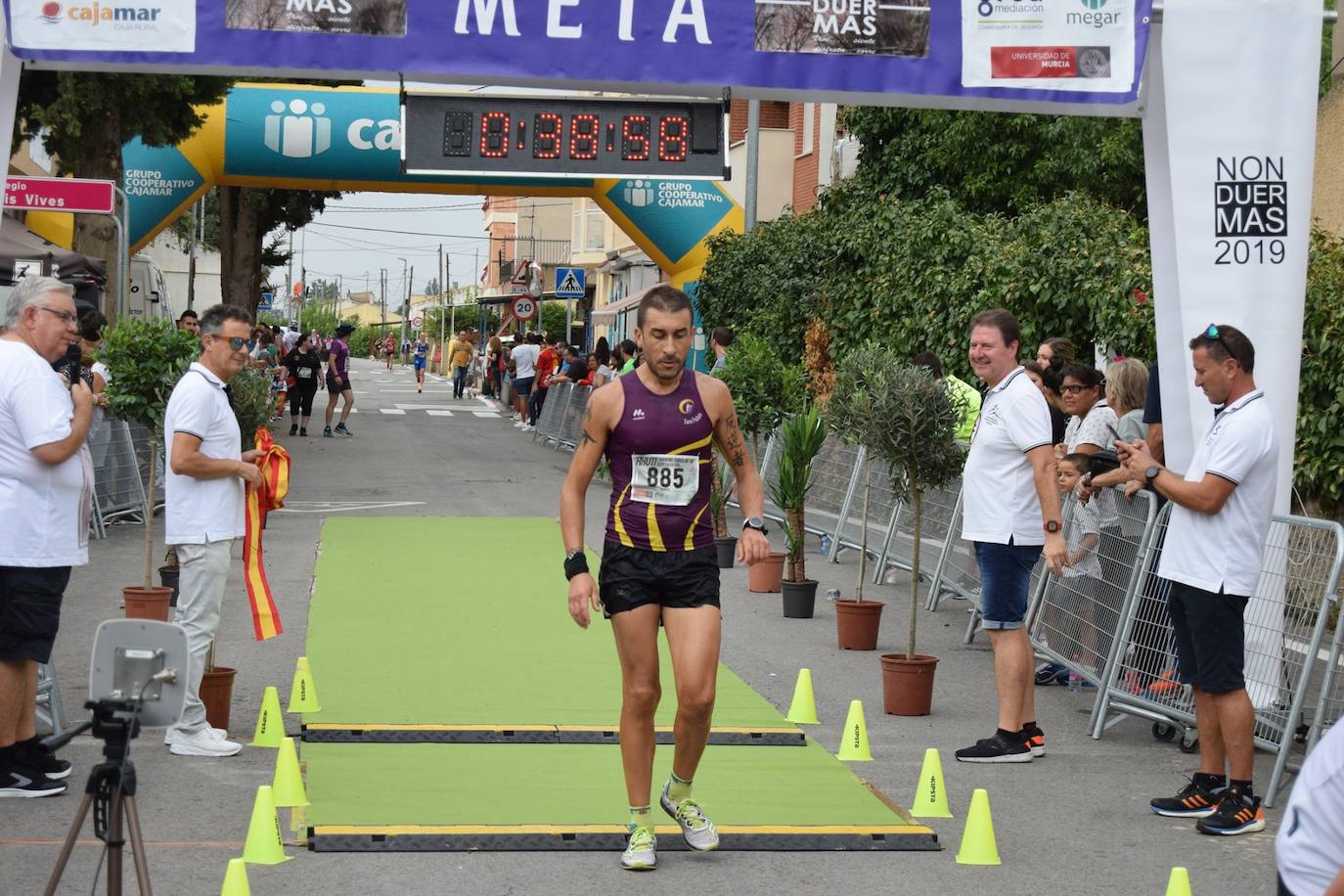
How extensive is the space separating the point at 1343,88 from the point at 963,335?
704 centimetres

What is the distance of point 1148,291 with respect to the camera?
14.0 meters

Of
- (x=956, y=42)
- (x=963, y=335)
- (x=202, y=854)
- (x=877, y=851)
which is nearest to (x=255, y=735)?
(x=202, y=854)

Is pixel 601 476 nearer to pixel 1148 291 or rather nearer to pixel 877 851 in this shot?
pixel 1148 291

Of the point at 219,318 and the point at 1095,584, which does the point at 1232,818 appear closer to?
the point at 1095,584

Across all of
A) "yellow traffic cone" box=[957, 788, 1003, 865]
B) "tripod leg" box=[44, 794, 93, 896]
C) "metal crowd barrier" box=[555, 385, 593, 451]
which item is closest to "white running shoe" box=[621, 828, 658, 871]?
"yellow traffic cone" box=[957, 788, 1003, 865]

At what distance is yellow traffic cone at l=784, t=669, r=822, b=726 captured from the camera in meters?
9.22

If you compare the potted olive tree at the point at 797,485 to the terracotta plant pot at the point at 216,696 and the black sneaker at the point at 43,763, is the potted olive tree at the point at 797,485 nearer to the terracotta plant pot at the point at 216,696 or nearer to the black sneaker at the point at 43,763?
the terracotta plant pot at the point at 216,696

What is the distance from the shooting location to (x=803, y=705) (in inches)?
366

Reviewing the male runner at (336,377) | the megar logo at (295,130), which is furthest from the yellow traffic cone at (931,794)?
the male runner at (336,377)

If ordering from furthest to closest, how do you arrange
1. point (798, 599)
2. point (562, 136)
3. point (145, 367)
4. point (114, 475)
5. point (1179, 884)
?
1. point (114, 475)
2. point (798, 599)
3. point (562, 136)
4. point (145, 367)
5. point (1179, 884)

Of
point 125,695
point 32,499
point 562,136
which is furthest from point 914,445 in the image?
point 125,695

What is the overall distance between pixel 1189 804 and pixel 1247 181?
3.72m

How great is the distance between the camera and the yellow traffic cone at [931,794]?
24.0 feet

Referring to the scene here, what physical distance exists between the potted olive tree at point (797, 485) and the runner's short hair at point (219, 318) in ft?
17.6
